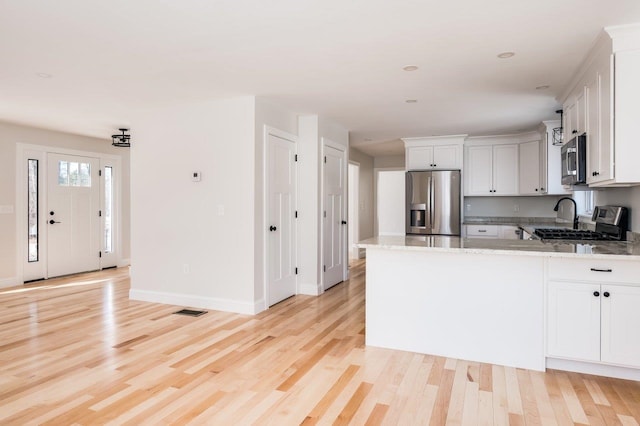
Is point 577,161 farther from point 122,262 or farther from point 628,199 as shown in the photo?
point 122,262

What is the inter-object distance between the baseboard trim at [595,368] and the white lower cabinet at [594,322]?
0.10m

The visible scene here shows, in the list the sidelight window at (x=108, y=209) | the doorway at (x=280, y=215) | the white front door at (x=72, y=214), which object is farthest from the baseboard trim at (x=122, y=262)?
the doorway at (x=280, y=215)

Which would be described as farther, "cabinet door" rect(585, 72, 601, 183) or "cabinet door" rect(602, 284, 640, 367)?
"cabinet door" rect(585, 72, 601, 183)

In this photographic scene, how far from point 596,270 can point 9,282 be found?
6.85 meters

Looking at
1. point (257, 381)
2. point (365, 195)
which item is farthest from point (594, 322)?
point (365, 195)

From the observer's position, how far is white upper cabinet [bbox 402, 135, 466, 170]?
21.2 feet

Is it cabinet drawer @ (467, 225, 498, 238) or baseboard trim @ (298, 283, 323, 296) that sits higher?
cabinet drawer @ (467, 225, 498, 238)

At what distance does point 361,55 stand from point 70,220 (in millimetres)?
5598

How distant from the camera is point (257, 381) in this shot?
2674 mm

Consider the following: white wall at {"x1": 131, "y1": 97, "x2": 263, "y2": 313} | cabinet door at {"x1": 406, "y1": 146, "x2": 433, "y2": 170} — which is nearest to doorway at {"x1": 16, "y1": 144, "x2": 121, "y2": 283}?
white wall at {"x1": 131, "y1": 97, "x2": 263, "y2": 313}

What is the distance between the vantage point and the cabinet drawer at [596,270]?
2.60 meters

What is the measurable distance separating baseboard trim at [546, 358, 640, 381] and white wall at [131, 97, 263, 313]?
2725 mm

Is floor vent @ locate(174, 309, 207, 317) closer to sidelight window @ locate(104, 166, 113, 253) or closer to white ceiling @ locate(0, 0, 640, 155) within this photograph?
white ceiling @ locate(0, 0, 640, 155)

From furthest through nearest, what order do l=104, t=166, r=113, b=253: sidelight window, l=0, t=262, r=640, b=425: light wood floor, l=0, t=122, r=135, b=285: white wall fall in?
1. l=104, t=166, r=113, b=253: sidelight window
2. l=0, t=122, r=135, b=285: white wall
3. l=0, t=262, r=640, b=425: light wood floor
